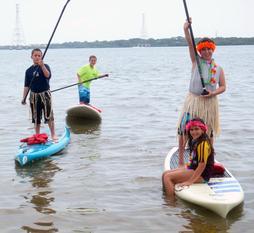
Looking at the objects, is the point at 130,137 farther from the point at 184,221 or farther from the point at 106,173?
the point at 184,221

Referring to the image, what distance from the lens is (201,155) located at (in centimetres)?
596

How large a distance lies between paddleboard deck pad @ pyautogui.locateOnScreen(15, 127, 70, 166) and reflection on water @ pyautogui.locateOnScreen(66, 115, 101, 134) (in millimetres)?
2534

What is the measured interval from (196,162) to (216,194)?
1.68 ft

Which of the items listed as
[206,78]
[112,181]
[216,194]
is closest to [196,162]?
[216,194]

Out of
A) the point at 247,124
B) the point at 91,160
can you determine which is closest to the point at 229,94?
the point at 247,124

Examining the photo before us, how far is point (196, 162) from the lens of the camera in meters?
6.11

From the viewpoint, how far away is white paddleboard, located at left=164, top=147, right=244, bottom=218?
559 cm

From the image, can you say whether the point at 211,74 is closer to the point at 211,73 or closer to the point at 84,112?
the point at 211,73

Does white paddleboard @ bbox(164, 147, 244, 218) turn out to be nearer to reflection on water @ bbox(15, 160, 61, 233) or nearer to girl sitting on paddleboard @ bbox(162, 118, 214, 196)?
girl sitting on paddleboard @ bbox(162, 118, 214, 196)

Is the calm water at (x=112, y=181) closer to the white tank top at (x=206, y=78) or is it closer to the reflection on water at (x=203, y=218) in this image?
the reflection on water at (x=203, y=218)

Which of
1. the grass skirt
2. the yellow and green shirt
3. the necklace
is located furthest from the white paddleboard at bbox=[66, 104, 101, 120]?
the necklace

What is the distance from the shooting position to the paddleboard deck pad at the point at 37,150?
7941 millimetres

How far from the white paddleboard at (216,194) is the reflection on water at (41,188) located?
1640 mm

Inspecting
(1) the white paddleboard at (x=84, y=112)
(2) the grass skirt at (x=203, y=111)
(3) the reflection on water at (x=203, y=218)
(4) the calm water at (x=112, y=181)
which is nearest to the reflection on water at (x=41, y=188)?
(4) the calm water at (x=112, y=181)
